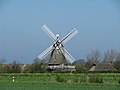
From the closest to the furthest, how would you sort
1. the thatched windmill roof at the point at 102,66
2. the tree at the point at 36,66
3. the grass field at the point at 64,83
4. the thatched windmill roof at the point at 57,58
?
the grass field at the point at 64,83, the thatched windmill roof at the point at 57,58, the tree at the point at 36,66, the thatched windmill roof at the point at 102,66

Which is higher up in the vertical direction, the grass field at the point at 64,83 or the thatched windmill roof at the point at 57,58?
the thatched windmill roof at the point at 57,58

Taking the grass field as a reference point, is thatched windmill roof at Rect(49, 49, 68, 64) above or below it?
above

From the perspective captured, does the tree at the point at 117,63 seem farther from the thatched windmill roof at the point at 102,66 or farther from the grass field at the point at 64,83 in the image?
the grass field at the point at 64,83

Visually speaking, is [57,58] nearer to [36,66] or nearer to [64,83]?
[36,66]

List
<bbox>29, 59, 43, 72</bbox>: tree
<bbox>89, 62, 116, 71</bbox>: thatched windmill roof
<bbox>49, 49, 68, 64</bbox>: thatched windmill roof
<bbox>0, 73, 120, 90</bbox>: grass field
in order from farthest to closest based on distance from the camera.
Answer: <bbox>89, 62, 116, 71</bbox>: thatched windmill roof → <bbox>29, 59, 43, 72</bbox>: tree → <bbox>49, 49, 68, 64</bbox>: thatched windmill roof → <bbox>0, 73, 120, 90</bbox>: grass field

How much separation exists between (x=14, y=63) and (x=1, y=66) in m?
2.74

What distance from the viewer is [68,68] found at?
57.7 m

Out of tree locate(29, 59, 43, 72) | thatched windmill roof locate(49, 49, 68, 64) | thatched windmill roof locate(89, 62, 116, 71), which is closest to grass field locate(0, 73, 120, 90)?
thatched windmill roof locate(49, 49, 68, 64)

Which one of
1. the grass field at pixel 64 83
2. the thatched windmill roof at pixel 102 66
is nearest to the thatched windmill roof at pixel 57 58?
the grass field at pixel 64 83

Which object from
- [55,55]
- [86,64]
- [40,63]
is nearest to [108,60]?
Result: [86,64]

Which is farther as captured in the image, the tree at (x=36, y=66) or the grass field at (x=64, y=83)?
the tree at (x=36, y=66)

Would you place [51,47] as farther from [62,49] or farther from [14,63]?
[14,63]

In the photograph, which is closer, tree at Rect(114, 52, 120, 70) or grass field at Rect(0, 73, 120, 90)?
grass field at Rect(0, 73, 120, 90)

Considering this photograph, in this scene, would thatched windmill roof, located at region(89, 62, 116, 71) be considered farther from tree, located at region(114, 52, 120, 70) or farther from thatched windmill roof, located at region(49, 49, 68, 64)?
thatched windmill roof, located at region(49, 49, 68, 64)
